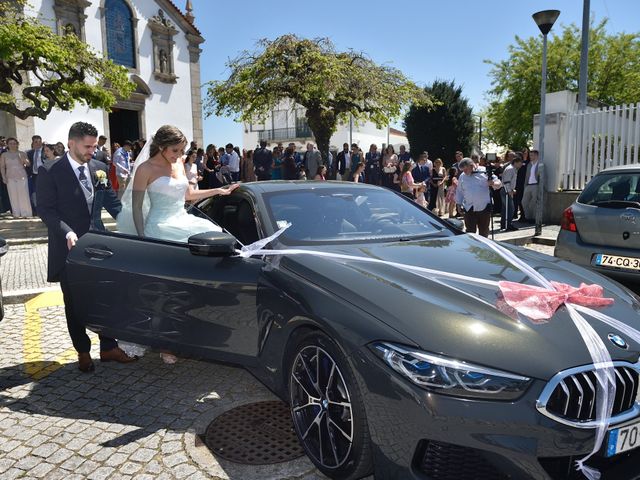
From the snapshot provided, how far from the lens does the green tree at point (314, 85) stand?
16500 mm

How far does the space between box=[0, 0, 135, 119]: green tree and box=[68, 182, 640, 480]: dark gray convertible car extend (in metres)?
9.58

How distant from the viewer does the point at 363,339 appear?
2.24 m

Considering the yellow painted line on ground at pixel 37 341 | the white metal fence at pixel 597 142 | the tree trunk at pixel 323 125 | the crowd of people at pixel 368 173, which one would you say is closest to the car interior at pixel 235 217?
the yellow painted line on ground at pixel 37 341

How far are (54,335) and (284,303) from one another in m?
3.38

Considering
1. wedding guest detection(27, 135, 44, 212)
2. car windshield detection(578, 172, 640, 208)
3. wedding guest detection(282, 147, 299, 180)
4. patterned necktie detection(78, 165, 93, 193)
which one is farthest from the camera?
wedding guest detection(282, 147, 299, 180)

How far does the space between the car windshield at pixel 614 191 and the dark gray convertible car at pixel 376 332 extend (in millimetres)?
2631

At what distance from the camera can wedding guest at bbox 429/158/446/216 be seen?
14.7 metres

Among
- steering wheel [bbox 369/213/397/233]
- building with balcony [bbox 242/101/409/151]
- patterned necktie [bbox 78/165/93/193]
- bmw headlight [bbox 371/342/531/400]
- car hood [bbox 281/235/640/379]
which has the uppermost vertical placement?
building with balcony [bbox 242/101/409/151]

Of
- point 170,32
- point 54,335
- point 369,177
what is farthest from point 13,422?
point 170,32

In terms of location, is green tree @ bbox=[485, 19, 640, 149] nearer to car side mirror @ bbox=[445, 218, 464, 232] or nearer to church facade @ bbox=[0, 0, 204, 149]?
church facade @ bbox=[0, 0, 204, 149]

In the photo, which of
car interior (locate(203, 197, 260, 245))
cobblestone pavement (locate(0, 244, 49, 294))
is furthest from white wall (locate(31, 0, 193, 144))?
car interior (locate(203, 197, 260, 245))

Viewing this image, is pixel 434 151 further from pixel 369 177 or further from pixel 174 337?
pixel 174 337

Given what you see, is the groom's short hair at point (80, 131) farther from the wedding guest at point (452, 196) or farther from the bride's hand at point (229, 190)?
the wedding guest at point (452, 196)

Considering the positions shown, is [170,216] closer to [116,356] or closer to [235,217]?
[235,217]
